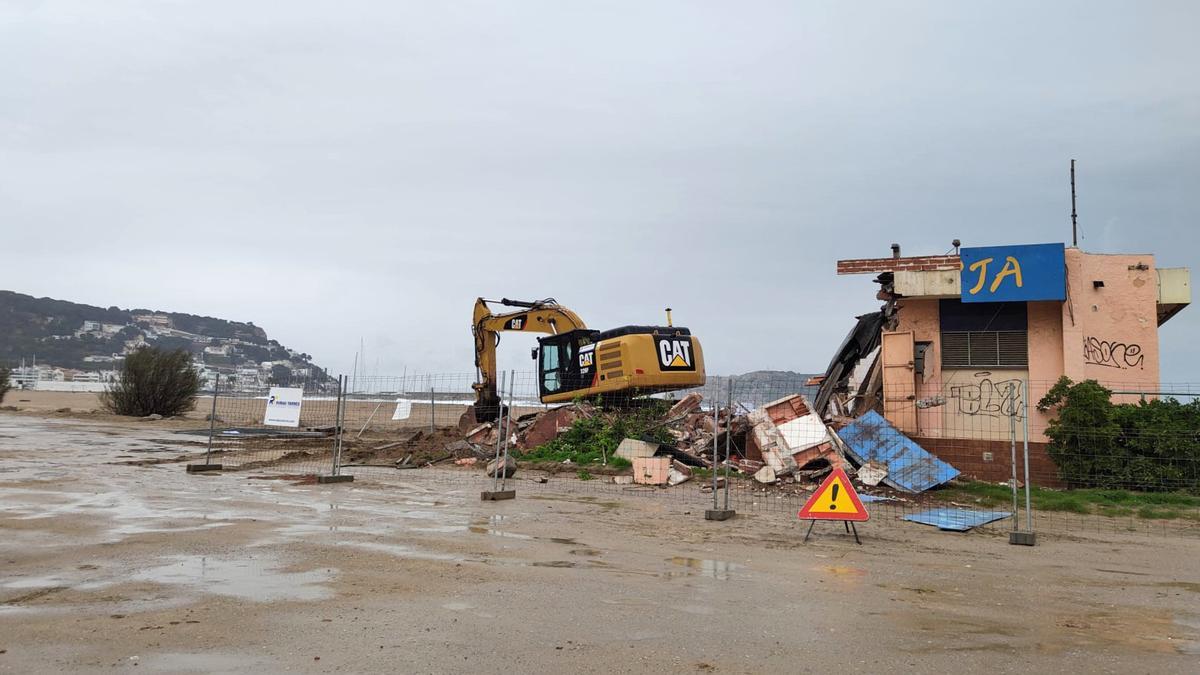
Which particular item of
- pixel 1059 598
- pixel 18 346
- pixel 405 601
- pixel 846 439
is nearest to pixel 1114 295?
pixel 846 439

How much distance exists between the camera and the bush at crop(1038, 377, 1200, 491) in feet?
49.1

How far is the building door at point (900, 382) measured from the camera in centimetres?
1889

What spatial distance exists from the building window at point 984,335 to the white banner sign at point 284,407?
49.6 ft

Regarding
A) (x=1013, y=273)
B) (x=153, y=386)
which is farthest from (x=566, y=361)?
(x=153, y=386)

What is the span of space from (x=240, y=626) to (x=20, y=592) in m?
2.43

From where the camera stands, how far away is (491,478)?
1758 cm

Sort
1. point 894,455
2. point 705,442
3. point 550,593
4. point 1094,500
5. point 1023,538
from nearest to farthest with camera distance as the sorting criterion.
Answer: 1. point 550,593
2. point 1023,538
3. point 1094,500
4. point 894,455
5. point 705,442

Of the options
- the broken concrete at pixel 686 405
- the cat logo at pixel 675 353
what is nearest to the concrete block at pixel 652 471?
the broken concrete at pixel 686 405

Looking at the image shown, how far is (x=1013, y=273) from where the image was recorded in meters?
18.0

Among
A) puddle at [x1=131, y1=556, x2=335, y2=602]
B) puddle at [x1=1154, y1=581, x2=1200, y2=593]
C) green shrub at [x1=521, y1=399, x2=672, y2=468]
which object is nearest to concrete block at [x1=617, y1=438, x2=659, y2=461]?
green shrub at [x1=521, y1=399, x2=672, y2=468]

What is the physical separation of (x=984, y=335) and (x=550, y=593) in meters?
15.1

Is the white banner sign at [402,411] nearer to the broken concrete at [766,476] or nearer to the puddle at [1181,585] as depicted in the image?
the broken concrete at [766,476]

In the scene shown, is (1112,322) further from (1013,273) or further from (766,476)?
(766,476)

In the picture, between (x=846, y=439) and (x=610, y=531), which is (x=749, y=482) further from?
(x=610, y=531)
